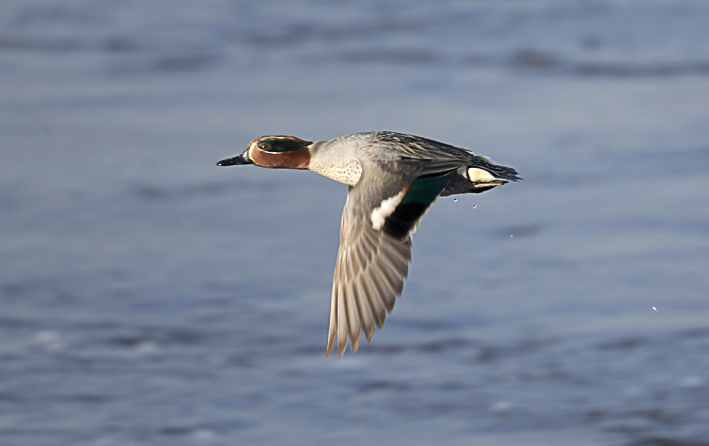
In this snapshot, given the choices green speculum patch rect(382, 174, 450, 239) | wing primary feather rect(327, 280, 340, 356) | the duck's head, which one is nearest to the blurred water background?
the duck's head

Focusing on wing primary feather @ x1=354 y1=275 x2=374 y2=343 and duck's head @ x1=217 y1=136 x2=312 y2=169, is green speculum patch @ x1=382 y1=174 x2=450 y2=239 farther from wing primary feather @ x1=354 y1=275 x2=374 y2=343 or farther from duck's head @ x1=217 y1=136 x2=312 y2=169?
duck's head @ x1=217 y1=136 x2=312 y2=169

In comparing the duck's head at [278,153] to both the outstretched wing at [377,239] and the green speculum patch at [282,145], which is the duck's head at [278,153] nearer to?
the green speculum patch at [282,145]

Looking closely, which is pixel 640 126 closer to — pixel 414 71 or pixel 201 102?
pixel 414 71

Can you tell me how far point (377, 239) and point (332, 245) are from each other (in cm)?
328

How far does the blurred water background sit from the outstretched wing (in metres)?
1.87

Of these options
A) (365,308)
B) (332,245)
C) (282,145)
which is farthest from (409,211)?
(332,245)

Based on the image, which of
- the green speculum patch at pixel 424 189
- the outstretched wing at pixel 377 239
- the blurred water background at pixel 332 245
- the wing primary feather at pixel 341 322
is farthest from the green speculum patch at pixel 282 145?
the blurred water background at pixel 332 245

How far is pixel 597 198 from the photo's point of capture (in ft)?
25.6

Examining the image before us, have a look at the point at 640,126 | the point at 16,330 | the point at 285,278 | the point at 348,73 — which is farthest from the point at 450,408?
the point at 348,73

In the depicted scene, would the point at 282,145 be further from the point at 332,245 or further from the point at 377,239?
the point at 332,245

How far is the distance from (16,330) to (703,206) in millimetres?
4340

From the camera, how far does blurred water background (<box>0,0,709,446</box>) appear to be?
596cm

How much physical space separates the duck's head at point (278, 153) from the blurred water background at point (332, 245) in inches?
66.5

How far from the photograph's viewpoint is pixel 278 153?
455 cm
